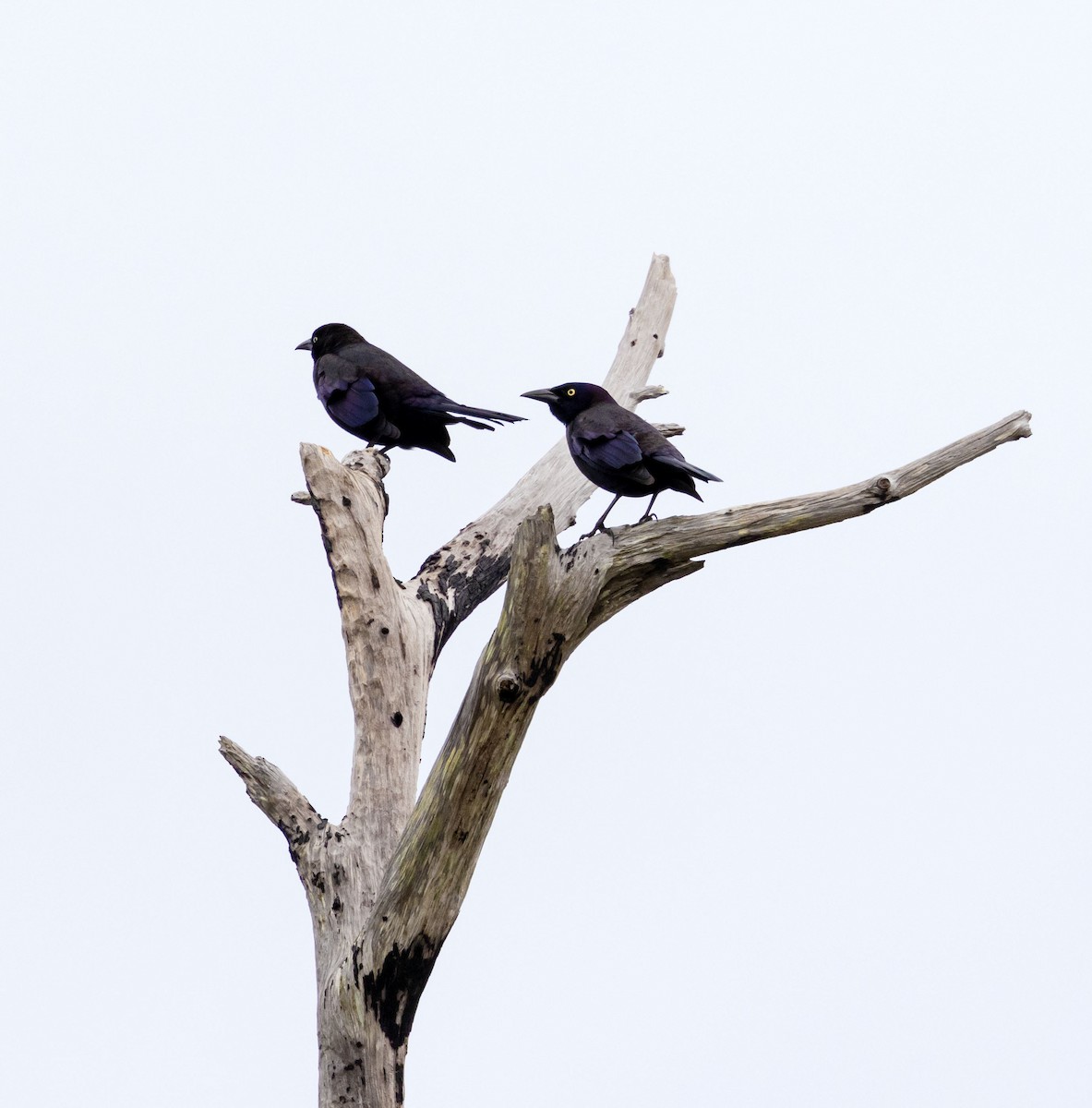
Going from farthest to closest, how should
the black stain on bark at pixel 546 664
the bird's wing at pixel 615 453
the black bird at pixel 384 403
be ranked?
the black bird at pixel 384 403 < the bird's wing at pixel 615 453 < the black stain on bark at pixel 546 664

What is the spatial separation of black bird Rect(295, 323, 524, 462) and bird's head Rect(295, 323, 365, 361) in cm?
24

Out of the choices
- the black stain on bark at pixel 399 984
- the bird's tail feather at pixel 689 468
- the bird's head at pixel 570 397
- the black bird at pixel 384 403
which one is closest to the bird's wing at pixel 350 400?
the black bird at pixel 384 403

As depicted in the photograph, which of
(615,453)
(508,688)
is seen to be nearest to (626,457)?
(615,453)

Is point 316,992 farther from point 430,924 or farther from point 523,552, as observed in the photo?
point 523,552

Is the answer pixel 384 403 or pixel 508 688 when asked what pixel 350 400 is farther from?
pixel 508 688

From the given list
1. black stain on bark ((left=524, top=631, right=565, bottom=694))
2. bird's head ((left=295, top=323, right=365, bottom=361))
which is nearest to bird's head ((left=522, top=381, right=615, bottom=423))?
black stain on bark ((left=524, top=631, right=565, bottom=694))

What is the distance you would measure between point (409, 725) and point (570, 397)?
58.8 inches

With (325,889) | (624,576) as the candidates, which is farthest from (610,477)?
(325,889)

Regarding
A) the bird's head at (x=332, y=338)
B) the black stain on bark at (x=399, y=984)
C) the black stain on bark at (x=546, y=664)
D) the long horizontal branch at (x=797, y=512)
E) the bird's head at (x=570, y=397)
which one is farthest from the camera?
the bird's head at (x=332, y=338)

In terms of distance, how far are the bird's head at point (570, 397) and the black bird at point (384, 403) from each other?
1.66 feet

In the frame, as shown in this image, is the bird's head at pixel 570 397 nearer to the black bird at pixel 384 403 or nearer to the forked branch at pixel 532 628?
the black bird at pixel 384 403

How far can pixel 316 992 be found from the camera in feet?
16.8

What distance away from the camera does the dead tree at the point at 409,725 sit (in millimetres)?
4492

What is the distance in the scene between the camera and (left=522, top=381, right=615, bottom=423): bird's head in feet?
17.9
